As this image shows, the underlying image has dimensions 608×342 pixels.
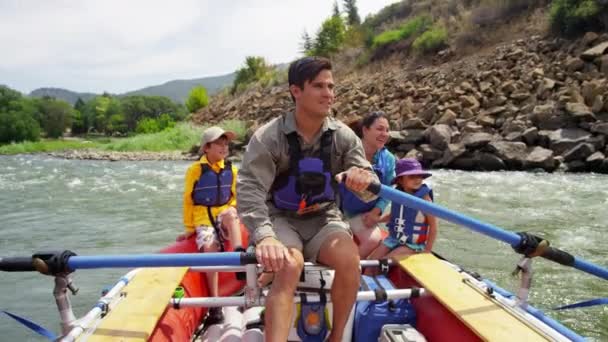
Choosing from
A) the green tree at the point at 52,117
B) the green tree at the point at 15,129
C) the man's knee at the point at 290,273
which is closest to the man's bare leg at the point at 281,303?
the man's knee at the point at 290,273

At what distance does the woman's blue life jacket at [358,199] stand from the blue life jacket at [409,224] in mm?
410

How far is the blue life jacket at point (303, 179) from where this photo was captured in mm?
2166

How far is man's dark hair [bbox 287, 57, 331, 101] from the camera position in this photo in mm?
2090

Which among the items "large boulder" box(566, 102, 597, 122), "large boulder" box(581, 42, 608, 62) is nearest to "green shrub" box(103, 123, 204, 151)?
"large boulder" box(581, 42, 608, 62)

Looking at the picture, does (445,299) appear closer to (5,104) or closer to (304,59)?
(304,59)

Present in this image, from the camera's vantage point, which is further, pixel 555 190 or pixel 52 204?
pixel 52 204

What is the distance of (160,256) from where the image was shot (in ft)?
6.32

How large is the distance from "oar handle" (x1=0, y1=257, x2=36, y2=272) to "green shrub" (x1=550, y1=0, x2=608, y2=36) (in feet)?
60.0

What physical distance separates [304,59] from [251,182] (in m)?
0.59

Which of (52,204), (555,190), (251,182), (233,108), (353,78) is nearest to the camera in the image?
(251,182)

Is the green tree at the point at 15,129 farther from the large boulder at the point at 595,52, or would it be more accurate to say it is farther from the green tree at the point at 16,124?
the large boulder at the point at 595,52

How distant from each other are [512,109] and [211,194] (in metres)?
12.4

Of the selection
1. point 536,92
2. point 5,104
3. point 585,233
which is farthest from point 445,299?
point 5,104

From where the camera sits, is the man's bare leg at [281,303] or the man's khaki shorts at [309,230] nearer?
the man's bare leg at [281,303]
